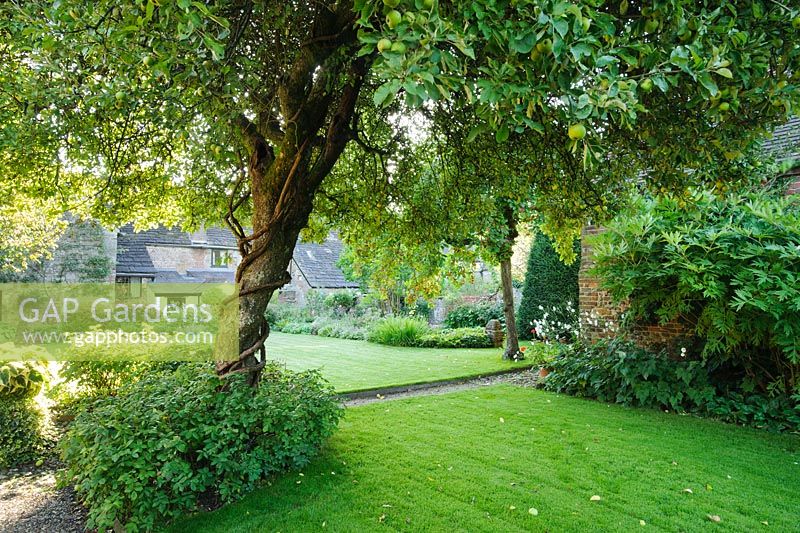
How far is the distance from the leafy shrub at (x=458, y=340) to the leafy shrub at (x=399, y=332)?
254 mm

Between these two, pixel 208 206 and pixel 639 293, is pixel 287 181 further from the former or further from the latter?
pixel 639 293

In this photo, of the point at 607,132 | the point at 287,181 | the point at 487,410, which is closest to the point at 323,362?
the point at 487,410

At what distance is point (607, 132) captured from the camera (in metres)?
3.77

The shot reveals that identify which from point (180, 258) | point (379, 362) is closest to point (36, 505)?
point (379, 362)

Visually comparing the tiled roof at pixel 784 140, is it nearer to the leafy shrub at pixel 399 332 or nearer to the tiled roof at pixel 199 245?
the leafy shrub at pixel 399 332

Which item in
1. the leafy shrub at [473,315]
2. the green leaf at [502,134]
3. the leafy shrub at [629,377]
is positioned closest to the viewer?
the green leaf at [502,134]

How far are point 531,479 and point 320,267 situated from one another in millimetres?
21617

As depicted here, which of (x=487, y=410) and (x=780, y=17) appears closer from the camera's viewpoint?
(x=780, y=17)

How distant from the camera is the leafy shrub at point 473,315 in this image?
16719mm

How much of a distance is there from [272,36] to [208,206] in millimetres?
2444

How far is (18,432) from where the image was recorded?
5.03 meters

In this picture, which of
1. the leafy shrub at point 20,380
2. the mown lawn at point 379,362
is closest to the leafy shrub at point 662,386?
the mown lawn at point 379,362

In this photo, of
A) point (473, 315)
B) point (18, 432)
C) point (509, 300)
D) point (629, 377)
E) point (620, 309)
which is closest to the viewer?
point (18, 432)

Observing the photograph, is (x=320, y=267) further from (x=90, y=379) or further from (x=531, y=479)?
(x=531, y=479)
